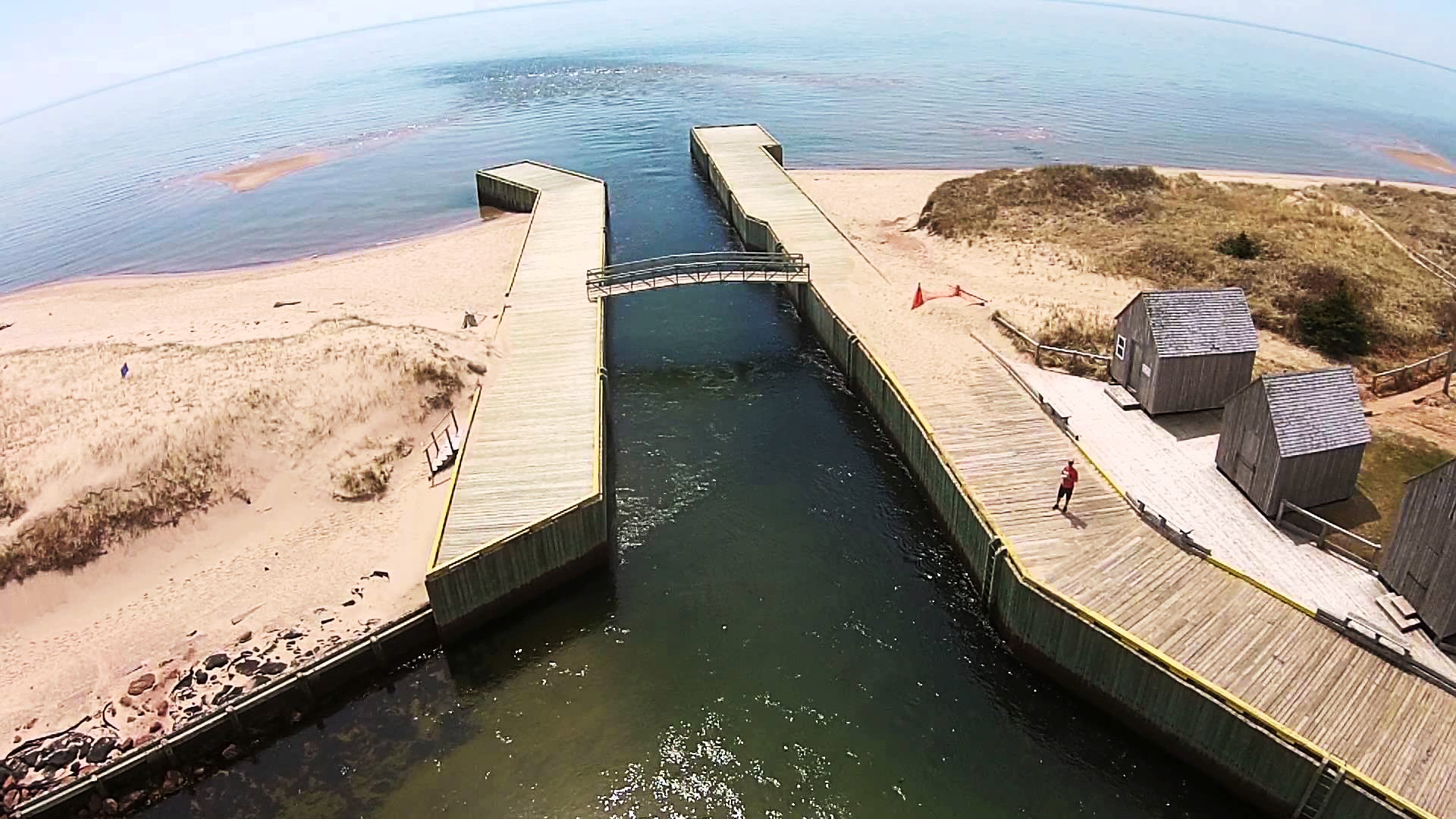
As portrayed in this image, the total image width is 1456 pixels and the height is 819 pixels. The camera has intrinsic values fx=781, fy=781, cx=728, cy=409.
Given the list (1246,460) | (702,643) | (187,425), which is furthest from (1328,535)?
(187,425)

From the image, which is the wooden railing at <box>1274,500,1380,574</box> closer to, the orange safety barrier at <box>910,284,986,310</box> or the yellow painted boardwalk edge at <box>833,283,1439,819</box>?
the yellow painted boardwalk edge at <box>833,283,1439,819</box>

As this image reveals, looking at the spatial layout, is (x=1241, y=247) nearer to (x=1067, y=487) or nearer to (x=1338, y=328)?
(x=1338, y=328)

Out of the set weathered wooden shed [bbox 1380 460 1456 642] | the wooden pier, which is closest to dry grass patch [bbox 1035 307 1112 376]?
weathered wooden shed [bbox 1380 460 1456 642]

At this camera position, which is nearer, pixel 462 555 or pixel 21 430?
pixel 462 555

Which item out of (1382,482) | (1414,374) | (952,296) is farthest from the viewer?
(952,296)

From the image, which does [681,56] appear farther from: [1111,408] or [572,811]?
[572,811]

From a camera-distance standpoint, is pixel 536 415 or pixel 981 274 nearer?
pixel 536 415

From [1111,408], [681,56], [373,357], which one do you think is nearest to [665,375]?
[373,357]
